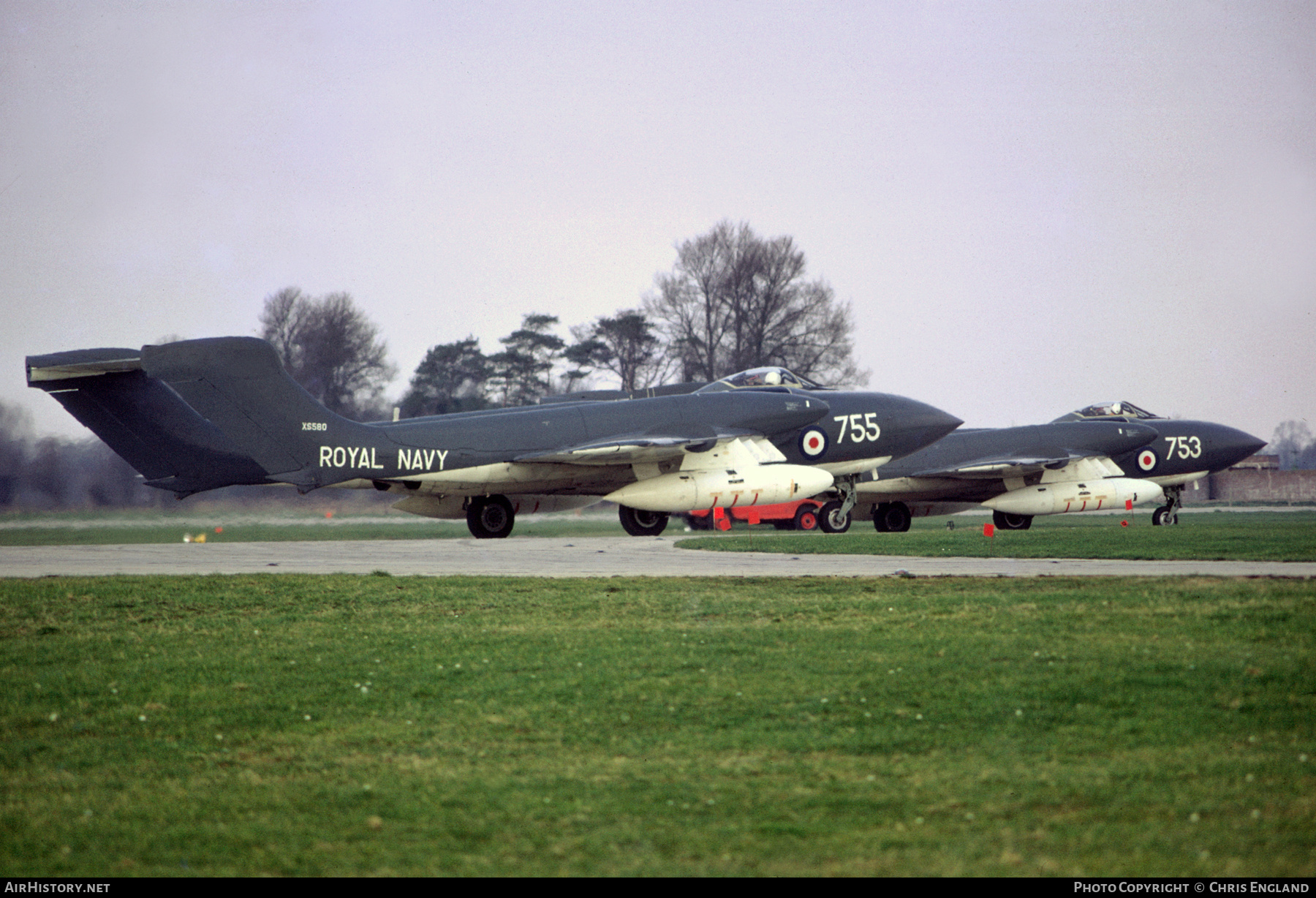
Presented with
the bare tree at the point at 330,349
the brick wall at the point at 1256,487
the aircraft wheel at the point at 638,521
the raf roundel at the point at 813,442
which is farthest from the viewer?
the brick wall at the point at 1256,487

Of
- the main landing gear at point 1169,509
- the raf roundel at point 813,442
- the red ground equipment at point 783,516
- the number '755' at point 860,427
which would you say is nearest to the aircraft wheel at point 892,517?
the red ground equipment at point 783,516

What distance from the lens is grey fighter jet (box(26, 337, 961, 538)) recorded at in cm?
2000

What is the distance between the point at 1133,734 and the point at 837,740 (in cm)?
144

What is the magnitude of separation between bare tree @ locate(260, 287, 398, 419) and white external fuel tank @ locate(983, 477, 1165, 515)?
2506 centimetres

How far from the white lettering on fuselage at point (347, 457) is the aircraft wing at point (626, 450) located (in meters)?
2.68

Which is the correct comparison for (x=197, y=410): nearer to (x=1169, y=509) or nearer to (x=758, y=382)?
(x=758, y=382)

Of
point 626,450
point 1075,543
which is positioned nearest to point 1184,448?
point 1075,543

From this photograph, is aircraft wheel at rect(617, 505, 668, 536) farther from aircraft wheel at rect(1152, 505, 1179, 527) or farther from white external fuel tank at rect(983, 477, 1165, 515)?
aircraft wheel at rect(1152, 505, 1179, 527)

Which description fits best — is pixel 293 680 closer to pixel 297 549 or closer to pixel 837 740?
pixel 837 740

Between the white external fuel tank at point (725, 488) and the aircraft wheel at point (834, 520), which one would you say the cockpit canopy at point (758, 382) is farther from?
the aircraft wheel at point (834, 520)

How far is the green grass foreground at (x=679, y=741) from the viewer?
163 inches

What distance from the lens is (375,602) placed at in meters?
11.0

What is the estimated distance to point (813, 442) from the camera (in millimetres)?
23859

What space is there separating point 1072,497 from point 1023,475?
1359 millimetres
